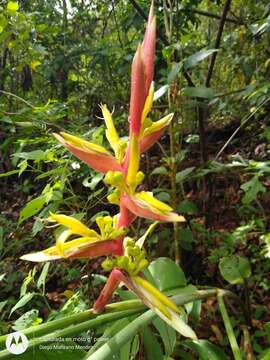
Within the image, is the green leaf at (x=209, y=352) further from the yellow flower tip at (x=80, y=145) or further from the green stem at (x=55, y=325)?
the yellow flower tip at (x=80, y=145)

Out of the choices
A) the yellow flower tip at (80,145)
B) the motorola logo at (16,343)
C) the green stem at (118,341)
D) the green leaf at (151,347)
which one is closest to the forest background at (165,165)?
the green leaf at (151,347)

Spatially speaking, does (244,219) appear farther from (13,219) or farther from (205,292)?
(13,219)

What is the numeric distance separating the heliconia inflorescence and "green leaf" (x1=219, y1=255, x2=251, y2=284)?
61 cm

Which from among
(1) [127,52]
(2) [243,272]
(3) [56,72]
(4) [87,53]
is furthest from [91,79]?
(2) [243,272]

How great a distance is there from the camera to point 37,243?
7.30ft

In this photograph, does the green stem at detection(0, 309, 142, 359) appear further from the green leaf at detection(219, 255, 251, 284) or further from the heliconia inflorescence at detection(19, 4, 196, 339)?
the green leaf at detection(219, 255, 251, 284)

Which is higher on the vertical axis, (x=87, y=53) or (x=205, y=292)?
(x=87, y=53)

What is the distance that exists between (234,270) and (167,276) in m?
0.35

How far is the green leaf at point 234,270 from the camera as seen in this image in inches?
39.8

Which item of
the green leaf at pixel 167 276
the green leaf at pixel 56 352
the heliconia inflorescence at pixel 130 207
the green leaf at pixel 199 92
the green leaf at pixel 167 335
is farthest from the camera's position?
the green leaf at pixel 199 92

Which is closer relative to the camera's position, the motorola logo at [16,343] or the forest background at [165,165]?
the motorola logo at [16,343]

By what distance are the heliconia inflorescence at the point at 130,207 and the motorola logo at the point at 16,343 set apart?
0.33 ft

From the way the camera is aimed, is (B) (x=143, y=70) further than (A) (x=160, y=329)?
No

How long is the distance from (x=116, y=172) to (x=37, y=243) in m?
1.91
